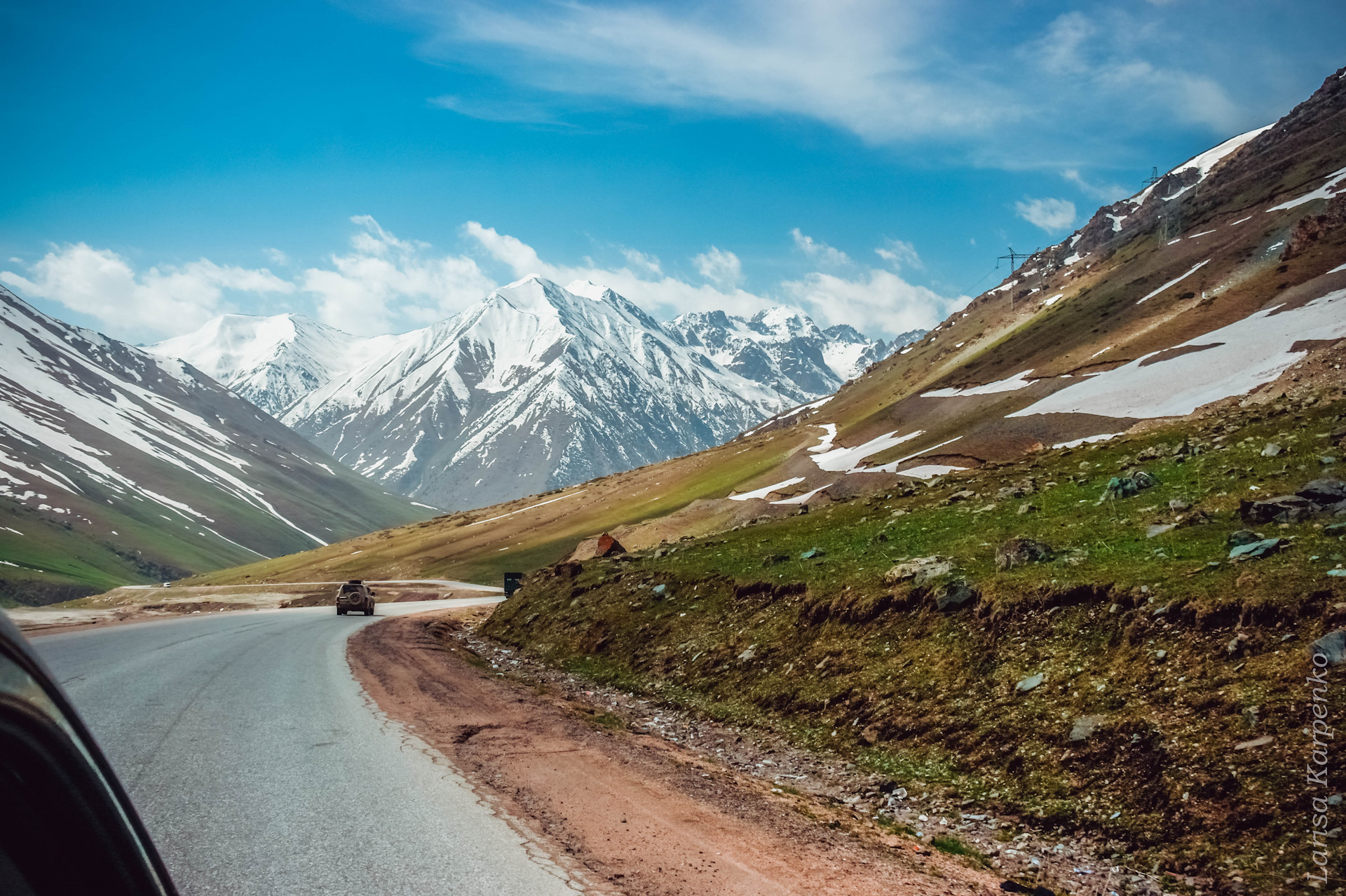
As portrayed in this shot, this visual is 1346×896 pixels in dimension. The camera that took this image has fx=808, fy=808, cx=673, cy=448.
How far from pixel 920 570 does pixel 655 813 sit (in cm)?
1025

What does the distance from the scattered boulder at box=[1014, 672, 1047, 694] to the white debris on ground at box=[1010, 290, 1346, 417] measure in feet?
129

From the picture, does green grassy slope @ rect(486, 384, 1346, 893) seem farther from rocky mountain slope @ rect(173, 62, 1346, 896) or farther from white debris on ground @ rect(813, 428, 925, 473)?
white debris on ground @ rect(813, 428, 925, 473)

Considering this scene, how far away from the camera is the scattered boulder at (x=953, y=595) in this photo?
16.8 m

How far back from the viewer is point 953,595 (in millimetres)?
17000

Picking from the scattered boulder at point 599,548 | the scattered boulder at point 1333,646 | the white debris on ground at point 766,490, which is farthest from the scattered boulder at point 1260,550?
the white debris on ground at point 766,490

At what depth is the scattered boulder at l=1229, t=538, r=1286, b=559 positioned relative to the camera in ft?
45.4

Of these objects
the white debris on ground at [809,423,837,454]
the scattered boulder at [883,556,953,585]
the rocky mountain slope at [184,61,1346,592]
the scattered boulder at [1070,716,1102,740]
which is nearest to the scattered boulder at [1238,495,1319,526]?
the scattered boulder at [883,556,953,585]

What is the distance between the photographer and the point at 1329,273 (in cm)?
5691

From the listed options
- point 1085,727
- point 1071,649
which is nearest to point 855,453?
point 1071,649

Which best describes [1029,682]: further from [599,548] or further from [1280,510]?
[599,548]

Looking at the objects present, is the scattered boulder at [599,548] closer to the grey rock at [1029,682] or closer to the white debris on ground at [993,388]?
the grey rock at [1029,682]

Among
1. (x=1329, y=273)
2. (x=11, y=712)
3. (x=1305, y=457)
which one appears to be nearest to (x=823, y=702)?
(x=1305, y=457)

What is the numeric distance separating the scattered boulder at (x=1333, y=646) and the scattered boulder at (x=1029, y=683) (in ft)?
12.4

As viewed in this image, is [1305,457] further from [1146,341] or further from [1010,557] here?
[1146,341]
